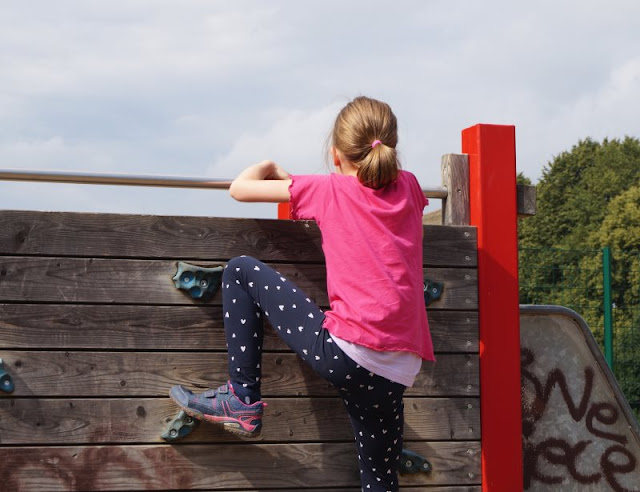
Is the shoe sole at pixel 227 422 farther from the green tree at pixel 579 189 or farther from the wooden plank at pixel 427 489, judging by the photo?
the green tree at pixel 579 189

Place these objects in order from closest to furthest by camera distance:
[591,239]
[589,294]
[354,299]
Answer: [354,299]
[589,294]
[591,239]

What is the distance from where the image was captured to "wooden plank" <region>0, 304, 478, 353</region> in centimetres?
320

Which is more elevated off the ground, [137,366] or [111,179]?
[111,179]

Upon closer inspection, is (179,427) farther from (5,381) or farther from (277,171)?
(277,171)

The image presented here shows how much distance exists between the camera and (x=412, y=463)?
349 centimetres

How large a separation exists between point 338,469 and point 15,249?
148cm

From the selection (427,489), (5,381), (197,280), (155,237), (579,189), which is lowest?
(427,489)

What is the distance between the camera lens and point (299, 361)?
3410mm

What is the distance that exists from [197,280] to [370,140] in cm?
86

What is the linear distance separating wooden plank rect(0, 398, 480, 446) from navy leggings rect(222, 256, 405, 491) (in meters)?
0.25

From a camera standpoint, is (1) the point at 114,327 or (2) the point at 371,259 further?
(1) the point at 114,327

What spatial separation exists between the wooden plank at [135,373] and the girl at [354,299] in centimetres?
10

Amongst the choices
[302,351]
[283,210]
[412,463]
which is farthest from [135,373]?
[283,210]

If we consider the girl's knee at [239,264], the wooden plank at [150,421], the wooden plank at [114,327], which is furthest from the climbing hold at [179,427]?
the girl's knee at [239,264]
